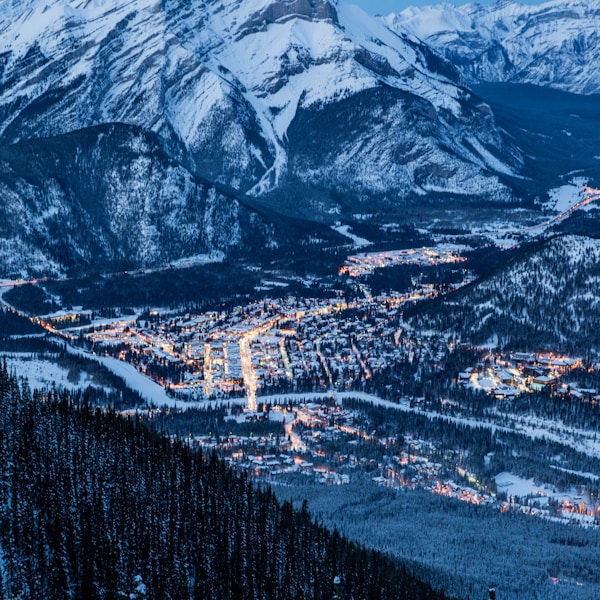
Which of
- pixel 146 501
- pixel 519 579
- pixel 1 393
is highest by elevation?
pixel 1 393

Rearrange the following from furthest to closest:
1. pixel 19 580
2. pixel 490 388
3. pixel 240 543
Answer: pixel 490 388 → pixel 240 543 → pixel 19 580

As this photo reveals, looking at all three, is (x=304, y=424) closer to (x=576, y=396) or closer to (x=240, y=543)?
(x=576, y=396)

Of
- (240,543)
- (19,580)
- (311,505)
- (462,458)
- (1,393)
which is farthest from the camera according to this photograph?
(462,458)

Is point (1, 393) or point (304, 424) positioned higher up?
point (1, 393)

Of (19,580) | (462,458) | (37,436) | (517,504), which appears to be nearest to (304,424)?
(462,458)

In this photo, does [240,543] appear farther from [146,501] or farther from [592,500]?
[592,500]

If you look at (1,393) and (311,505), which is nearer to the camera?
(1,393)
